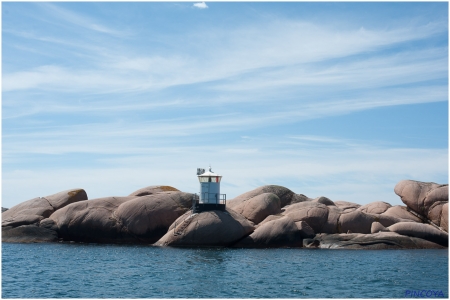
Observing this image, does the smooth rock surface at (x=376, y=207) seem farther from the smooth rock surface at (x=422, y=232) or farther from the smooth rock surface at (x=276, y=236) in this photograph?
the smooth rock surface at (x=276, y=236)

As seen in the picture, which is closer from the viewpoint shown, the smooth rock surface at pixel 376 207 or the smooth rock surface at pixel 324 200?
the smooth rock surface at pixel 324 200

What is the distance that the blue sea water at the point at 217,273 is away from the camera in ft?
69.7

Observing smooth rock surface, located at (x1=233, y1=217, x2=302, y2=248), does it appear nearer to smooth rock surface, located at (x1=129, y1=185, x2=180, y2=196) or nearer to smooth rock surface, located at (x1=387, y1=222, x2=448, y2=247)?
smooth rock surface, located at (x1=387, y1=222, x2=448, y2=247)

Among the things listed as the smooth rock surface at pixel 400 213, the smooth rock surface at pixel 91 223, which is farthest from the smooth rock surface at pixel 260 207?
the smooth rock surface at pixel 91 223

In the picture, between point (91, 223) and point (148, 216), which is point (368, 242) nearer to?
point (148, 216)

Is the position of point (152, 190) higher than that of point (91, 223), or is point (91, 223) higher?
point (152, 190)

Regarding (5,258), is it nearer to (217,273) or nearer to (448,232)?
(217,273)

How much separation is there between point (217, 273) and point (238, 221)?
11.1m

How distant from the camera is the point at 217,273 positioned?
83.4 feet

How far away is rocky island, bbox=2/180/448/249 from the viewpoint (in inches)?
1401

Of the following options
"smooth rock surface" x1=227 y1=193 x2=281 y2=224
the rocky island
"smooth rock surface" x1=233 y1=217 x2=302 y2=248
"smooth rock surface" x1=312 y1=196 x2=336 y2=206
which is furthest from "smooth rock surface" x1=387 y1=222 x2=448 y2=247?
"smooth rock surface" x1=227 y1=193 x2=281 y2=224

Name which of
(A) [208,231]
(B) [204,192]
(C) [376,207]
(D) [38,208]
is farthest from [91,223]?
(C) [376,207]

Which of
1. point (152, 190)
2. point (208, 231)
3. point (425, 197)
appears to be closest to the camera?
point (208, 231)

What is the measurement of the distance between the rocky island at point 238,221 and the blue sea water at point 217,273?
4.74 ft
